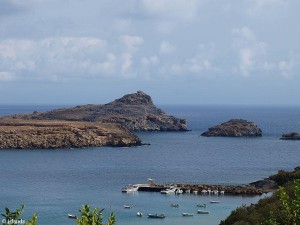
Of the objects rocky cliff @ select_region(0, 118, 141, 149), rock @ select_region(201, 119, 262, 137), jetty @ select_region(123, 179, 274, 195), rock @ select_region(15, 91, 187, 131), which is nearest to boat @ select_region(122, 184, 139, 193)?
jetty @ select_region(123, 179, 274, 195)

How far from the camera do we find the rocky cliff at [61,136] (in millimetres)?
123688

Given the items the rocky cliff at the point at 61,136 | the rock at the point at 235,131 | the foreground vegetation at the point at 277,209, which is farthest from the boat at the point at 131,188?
the rock at the point at 235,131

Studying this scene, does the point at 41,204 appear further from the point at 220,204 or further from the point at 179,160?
the point at 179,160

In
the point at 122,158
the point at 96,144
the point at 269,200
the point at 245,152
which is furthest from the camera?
the point at 96,144

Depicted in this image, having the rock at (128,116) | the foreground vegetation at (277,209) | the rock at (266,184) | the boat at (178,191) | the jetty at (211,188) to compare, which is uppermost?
the rock at (128,116)

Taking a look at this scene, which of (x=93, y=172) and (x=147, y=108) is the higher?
(x=147, y=108)

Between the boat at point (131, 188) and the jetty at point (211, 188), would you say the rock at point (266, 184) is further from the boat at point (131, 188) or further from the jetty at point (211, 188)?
the boat at point (131, 188)

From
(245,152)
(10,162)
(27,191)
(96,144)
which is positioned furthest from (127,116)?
(27,191)

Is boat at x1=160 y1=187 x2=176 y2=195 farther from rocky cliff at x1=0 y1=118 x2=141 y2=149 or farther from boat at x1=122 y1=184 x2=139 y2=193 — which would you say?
rocky cliff at x1=0 y1=118 x2=141 y2=149

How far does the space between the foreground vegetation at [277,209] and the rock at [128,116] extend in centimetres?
10290

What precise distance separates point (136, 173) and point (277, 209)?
62.6 metres

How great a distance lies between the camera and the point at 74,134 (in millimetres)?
128250

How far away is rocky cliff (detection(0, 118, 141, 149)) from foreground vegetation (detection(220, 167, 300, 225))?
6163 cm

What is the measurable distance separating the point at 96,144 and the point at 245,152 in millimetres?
30397
